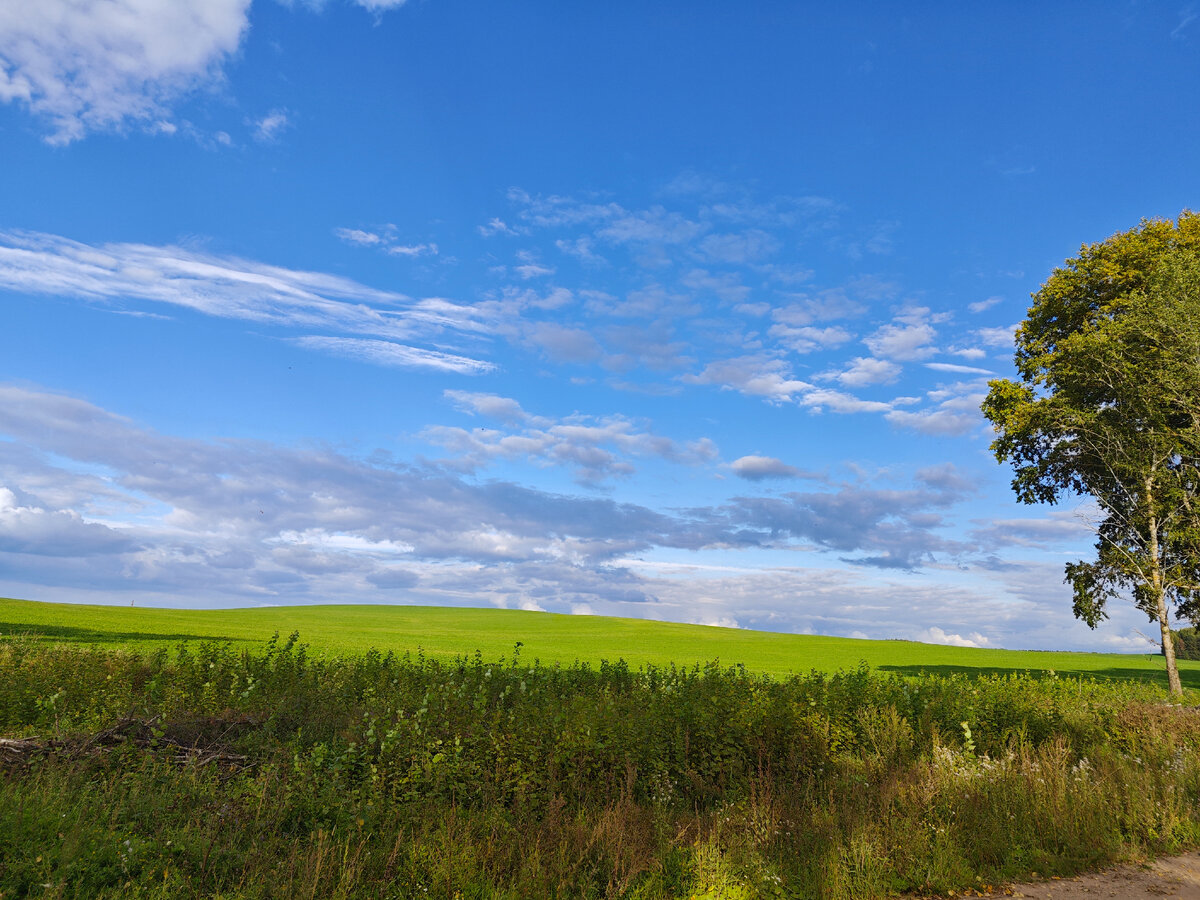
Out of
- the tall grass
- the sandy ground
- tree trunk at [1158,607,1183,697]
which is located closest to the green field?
tree trunk at [1158,607,1183,697]

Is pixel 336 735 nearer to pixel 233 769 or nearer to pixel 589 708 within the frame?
pixel 233 769

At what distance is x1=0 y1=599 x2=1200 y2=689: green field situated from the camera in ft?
100

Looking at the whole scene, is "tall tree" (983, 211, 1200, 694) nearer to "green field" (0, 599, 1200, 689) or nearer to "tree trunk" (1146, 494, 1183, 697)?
"tree trunk" (1146, 494, 1183, 697)

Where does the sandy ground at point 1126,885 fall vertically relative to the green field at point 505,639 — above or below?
below

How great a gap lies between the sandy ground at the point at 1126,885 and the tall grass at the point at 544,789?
0.25 meters

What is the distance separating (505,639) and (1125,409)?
1360 inches

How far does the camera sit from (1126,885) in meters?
7.52

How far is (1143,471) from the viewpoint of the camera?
85.0ft

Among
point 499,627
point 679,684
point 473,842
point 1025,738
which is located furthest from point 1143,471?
point 499,627

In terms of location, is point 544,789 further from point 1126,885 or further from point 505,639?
point 505,639

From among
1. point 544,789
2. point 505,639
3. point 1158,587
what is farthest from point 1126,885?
point 505,639

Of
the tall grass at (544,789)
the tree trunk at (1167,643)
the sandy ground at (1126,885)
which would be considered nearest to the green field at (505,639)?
the tree trunk at (1167,643)

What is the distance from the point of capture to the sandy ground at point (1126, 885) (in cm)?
719

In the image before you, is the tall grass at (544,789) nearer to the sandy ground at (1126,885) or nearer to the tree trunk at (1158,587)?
the sandy ground at (1126,885)
